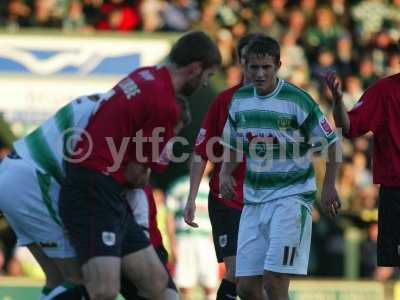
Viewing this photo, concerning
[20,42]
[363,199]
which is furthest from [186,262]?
[20,42]

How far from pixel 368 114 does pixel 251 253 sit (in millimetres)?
1189

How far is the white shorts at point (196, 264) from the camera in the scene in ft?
47.3

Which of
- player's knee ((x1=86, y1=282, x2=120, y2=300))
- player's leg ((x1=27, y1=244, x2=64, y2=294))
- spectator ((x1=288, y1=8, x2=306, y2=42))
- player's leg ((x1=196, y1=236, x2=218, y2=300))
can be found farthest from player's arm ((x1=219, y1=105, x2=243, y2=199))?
spectator ((x1=288, y1=8, x2=306, y2=42))

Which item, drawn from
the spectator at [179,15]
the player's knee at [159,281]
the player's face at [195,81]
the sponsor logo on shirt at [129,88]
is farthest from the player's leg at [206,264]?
the sponsor logo on shirt at [129,88]

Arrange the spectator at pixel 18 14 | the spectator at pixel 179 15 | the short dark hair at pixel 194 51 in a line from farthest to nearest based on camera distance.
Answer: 1. the spectator at pixel 179 15
2. the spectator at pixel 18 14
3. the short dark hair at pixel 194 51

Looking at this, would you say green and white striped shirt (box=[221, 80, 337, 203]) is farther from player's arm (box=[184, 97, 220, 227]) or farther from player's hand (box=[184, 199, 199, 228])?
player's arm (box=[184, 97, 220, 227])

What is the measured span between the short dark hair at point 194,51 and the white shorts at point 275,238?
3.72 feet

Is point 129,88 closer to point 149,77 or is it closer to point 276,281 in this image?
point 149,77

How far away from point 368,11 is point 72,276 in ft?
38.7

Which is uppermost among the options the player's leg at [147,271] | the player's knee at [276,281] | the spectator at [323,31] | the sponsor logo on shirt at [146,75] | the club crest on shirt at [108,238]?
the spectator at [323,31]

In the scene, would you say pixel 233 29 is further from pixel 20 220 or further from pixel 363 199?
pixel 20 220

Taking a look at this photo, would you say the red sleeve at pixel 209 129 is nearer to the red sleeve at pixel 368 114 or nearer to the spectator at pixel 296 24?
the red sleeve at pixel 368 114

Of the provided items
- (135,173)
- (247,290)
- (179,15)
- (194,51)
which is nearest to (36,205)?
(135,173)

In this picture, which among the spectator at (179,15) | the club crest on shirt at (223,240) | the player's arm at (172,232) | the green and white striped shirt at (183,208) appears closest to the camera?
the club crest on shirt at (223,240)
